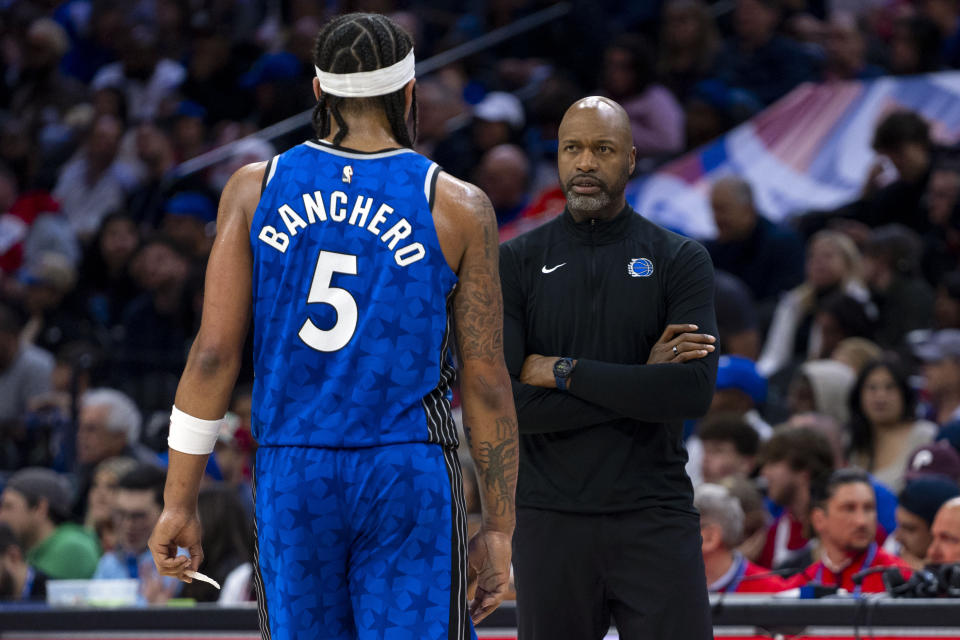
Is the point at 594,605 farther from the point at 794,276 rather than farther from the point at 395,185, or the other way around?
the point at 794,276

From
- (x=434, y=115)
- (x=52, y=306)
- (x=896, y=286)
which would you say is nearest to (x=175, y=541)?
(x=896, y=286)

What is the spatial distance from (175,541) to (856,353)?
5.37 m

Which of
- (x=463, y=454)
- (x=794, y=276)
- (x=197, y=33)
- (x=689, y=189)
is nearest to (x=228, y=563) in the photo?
(x=463, y=454)

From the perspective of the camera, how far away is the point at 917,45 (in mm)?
10398

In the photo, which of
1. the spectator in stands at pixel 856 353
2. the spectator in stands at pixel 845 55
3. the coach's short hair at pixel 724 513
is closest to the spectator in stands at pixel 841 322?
the spectator in stands at pixel 856 353

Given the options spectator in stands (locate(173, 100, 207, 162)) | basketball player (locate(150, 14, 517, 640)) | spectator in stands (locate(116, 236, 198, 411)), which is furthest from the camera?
spectator in stands (locate(173, 100, 207, 162))

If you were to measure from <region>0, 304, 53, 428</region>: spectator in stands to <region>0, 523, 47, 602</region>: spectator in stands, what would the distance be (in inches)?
115

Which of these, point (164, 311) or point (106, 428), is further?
point (164, 311)

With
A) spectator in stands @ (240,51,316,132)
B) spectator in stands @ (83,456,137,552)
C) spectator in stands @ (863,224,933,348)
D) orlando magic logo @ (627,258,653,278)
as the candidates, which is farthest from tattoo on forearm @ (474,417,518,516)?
spectator in stands @ (240,51,316,132)

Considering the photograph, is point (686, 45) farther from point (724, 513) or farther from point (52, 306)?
point (724, 513)

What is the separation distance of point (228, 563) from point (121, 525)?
2.52 feet

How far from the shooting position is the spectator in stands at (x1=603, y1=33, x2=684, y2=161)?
1122 cm

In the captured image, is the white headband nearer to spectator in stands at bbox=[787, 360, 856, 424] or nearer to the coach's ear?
the coach's ear

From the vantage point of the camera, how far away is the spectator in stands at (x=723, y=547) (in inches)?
227
